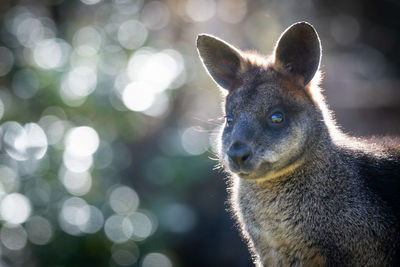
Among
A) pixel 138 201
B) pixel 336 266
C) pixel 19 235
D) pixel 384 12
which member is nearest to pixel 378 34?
pixel 384 12

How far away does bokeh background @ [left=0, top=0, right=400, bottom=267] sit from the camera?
9305 mm

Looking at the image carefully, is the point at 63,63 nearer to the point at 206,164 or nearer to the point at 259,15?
the point at 206,164

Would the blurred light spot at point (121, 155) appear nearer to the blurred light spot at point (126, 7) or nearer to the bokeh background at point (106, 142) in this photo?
the bokeh background at point (106, 142)

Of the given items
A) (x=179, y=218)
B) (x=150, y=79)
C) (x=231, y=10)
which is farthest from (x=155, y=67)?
(x=231, y=10)

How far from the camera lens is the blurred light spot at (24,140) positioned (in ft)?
30.5

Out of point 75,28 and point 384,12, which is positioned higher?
point 75,28

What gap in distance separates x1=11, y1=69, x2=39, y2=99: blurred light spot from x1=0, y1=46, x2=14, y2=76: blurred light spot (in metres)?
0.15

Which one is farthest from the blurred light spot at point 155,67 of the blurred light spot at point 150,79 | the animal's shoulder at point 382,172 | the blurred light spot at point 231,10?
the animal's shoulder at point 382,172

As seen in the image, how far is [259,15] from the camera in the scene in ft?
46.3

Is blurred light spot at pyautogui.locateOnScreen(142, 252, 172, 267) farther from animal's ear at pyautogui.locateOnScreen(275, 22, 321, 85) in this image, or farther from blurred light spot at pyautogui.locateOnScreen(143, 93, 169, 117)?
animal's ear at pyautogui.locateOnScreen(275, 22, 321, 85)

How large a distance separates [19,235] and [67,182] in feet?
3.41

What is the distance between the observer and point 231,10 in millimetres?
13820

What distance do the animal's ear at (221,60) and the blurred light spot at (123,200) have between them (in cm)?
452

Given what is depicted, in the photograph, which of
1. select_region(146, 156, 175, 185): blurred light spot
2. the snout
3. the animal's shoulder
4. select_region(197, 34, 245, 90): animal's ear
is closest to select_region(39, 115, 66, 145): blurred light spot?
select_region(146, 156, 175, 185): blurred light spot
